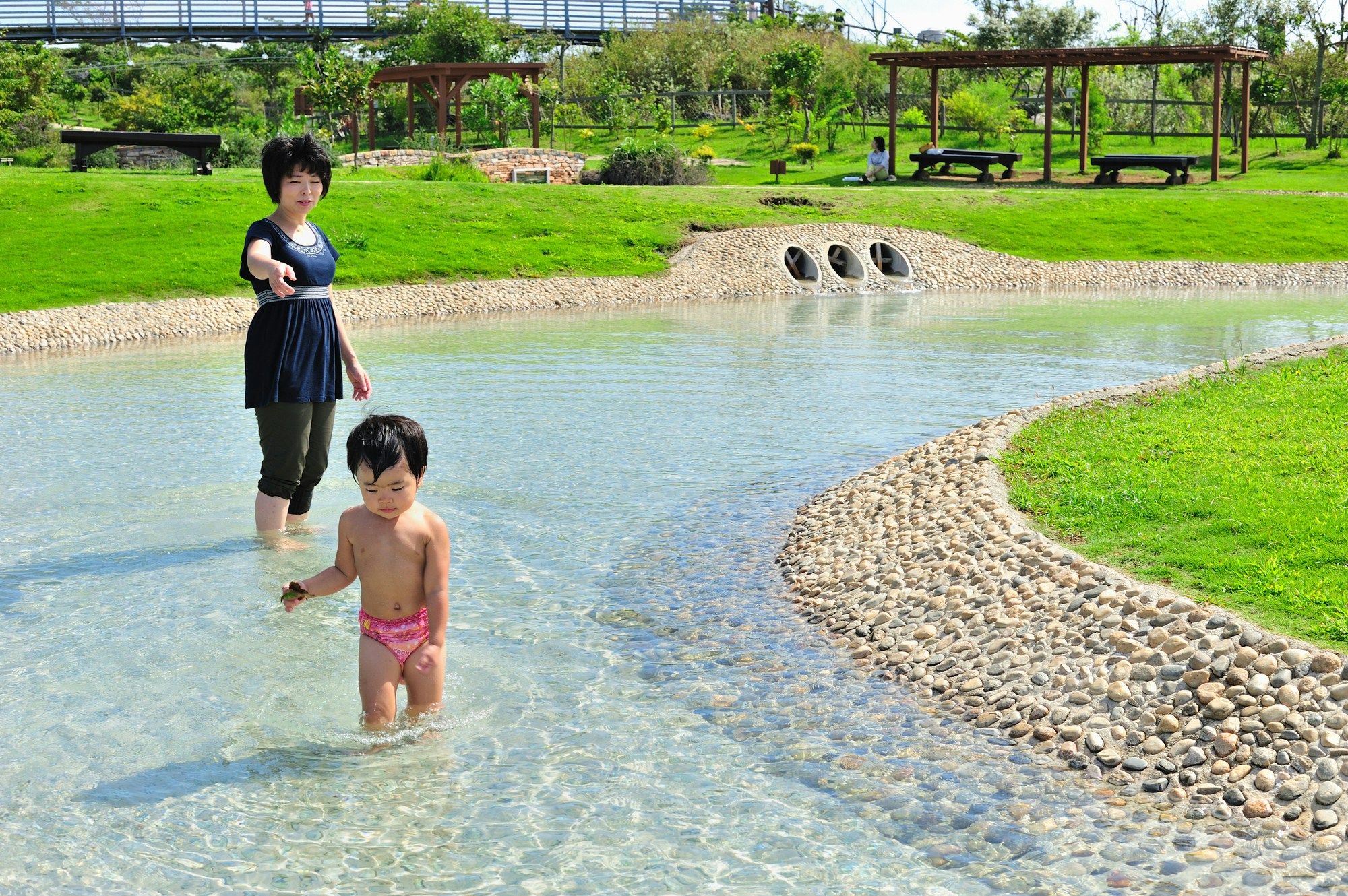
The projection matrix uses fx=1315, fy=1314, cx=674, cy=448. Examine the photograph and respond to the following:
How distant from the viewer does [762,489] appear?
9547mm

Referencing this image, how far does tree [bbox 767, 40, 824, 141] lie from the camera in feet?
156

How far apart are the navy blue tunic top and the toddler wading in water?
2.56m

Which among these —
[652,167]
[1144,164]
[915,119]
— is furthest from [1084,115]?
[915,119]

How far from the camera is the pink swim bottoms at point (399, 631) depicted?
16.2ft

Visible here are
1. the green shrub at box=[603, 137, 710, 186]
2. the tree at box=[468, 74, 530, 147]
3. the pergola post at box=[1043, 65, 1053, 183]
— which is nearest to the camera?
the pergola post at box=[1043, 65, 1053, 183]

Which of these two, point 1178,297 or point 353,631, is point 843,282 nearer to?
point 1178,297

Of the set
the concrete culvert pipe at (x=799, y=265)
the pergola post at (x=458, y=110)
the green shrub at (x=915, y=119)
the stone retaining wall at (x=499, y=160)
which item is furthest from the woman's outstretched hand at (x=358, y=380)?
the green shrub at (x=915, y=119)

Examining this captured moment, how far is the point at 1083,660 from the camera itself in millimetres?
5559

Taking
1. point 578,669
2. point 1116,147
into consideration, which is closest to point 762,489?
point 578,669

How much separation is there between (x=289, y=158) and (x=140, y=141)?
24.3 metres

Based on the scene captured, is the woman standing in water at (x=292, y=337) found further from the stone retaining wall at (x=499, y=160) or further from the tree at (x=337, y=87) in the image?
the tree at (x=337, y=87)

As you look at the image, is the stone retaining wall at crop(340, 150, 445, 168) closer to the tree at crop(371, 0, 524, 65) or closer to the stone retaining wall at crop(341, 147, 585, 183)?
the stone retaining wall at crop(341, 147, 585, 183)

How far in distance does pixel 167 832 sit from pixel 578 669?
208 cm

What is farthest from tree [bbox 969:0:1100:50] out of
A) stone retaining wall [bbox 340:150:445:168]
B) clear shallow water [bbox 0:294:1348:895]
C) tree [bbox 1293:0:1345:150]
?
clear shallow water [bbox 0:294:1348:895]
